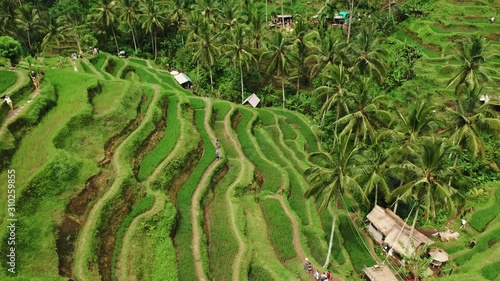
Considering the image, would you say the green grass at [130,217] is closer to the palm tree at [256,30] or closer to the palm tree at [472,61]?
the palm tree at [472,61]

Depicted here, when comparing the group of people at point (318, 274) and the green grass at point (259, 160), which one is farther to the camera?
the green grass at point (259, 160)

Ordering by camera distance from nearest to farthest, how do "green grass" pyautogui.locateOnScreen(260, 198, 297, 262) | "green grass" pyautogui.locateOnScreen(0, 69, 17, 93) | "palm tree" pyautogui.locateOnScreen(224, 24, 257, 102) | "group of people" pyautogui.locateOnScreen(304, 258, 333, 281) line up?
1. "group of people" pyautogui.locateOnScreen(304, 258, 333, 281)
2. "green grass" pyautogui.locateOnScreen(260, 198, 297, 262)
3. "green grass" pyautogui.locateOnScreen(0, 69, 17, 93)
4. "palm tree" pyautogui.locateOnScreen(224, 24, 257, 102)

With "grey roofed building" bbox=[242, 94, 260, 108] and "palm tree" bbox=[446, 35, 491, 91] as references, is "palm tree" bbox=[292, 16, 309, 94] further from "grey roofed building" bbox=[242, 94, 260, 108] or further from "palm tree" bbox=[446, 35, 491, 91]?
"palm tree" bbox=[446, 35, 491, 91]

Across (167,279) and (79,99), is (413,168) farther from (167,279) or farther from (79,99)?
(79,99)

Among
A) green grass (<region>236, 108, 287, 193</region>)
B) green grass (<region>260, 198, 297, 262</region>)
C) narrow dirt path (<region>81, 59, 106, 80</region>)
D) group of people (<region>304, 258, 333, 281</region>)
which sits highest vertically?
narrow dirt path (<region>81, 59, 106, 80</region>)

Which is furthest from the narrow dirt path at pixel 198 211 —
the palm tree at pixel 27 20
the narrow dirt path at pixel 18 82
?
the palm tree at pixel 27 20

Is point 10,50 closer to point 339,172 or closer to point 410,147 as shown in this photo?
point 339,172

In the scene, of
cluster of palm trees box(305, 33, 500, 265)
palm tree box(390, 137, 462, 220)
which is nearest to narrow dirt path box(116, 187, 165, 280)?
cluster of palm trees box(305, 33, 500, 265)
